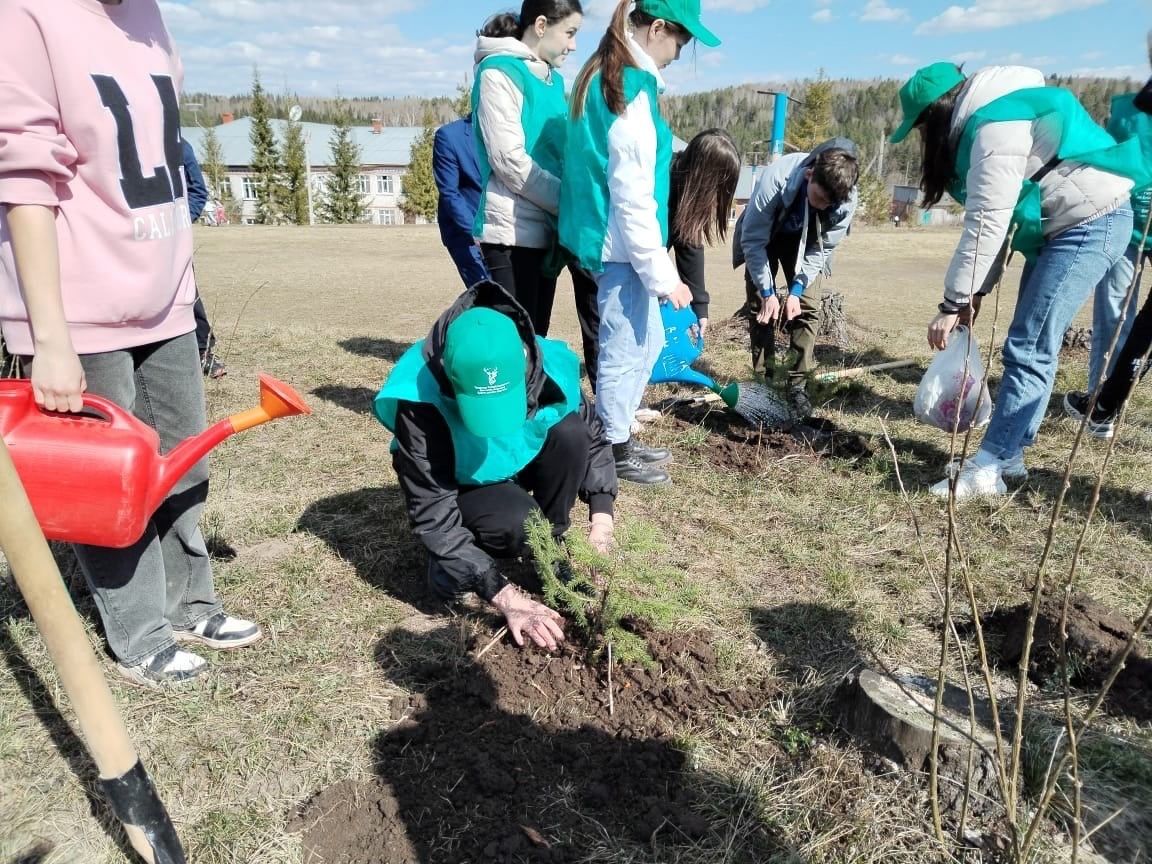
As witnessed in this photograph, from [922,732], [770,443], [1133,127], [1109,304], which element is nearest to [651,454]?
[770,443]

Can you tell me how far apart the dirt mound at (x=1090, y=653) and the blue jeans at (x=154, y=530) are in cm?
236

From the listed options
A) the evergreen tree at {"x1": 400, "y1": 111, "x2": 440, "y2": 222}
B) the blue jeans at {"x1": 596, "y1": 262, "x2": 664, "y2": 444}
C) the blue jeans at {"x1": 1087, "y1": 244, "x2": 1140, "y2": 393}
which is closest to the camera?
the blue jeans at {"x1": 596, "y1": 262, "x2": 664, "y2": 444}

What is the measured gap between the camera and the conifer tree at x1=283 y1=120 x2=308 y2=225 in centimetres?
3638

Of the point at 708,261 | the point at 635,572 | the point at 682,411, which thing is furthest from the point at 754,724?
the point at 708,261

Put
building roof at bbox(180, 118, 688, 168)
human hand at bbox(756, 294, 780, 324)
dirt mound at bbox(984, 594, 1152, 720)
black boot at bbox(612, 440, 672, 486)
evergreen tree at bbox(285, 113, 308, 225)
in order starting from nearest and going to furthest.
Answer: dirt mound at bbox(984, 594, 1152, 720)
black boot at bbox(612, 440, 672, 486)
human hand at bbox(756, 294, 780, 324)
evergreen tree at bbox(285, 113, 308, 225)
building roof at bbox(180, 118, 688, 168)

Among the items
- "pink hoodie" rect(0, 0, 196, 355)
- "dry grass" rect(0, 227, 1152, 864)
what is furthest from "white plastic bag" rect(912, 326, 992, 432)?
"pink hoodie" rect(0, 0, 196, 355)

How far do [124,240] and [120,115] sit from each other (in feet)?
0.89

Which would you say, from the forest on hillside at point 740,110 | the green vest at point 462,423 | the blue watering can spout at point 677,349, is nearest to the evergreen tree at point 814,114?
the blue watering can spout at point 677,349

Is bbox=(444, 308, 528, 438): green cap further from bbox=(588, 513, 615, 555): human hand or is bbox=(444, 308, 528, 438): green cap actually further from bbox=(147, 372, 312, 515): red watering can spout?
bbox=(588, 513, 615, 555): human hand

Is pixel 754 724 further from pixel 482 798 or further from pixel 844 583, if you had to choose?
pixel 844 583

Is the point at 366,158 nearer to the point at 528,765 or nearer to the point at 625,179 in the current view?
the point at 625,179

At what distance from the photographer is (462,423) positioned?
7.50 feet

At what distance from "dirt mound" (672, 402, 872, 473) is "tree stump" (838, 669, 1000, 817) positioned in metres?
1.87

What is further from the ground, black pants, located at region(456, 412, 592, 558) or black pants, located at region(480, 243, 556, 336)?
black pants, located at region(480, 243, 556, 336)
